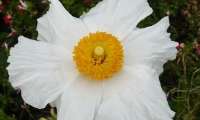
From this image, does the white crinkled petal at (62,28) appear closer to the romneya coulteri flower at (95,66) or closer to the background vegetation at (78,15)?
the romneya coulteri flower at (95,66)

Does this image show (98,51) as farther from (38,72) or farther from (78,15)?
(78,15)

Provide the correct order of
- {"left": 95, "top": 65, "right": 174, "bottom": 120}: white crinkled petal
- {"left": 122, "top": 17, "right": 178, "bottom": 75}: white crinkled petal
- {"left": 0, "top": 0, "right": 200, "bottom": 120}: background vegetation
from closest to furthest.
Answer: {"left": 95, "top": 65, "right": 174, "bottom": 120}: white crinkled petal
{"left": 122, "top": 17, "right": 178, "bottom": 75}: white crinkled petal
{"left": 0, "top": 0, "right": 200, "bottom": 120}: background vegetation

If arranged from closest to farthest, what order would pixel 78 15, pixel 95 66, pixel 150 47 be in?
pixel 95 66, pixel 150 47, pixel 78 15

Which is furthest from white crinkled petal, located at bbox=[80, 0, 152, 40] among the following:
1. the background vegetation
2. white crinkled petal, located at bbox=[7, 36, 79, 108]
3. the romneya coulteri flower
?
the background vegetation

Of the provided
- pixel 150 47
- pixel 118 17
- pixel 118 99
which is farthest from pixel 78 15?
pixel 118 99

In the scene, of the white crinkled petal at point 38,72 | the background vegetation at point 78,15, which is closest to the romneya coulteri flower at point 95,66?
the white crinkled petal at point 38,72

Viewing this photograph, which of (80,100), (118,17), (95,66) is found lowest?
(80,100)

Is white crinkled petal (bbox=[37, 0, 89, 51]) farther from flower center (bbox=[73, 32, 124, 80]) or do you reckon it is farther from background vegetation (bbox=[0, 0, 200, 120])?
background vegetation (bbox=[0, 0, 200, 120])
